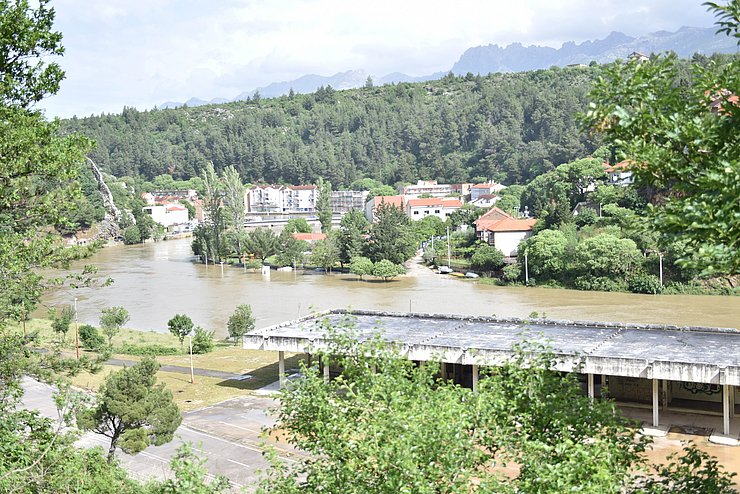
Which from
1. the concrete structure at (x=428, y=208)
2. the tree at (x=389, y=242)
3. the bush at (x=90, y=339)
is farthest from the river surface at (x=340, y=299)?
the concrete structure at (x=428, y=208)

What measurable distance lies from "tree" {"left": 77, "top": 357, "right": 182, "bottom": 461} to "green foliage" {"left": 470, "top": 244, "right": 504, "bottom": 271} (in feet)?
85.2

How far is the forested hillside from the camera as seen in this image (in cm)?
7475

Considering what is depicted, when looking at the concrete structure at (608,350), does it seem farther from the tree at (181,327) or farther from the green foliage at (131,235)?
the green foliage at (131,235)

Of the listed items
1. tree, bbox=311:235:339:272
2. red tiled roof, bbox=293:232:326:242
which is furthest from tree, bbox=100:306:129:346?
red tiled roof, bbox=293:232:326:242

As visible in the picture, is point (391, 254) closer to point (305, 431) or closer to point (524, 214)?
point (524, 214)

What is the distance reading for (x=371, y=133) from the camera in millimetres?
90000

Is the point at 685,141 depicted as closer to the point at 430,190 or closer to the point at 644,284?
the point at 644,284

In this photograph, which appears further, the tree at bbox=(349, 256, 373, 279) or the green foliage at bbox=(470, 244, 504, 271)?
the tree at bbox=(349, 256, 373, 279)

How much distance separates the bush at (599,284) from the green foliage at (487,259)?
4583 millimetres

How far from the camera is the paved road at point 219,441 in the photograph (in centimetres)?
1191

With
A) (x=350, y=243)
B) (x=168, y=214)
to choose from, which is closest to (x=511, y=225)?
(x=350, y=243)

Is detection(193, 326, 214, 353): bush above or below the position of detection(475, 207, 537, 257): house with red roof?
below

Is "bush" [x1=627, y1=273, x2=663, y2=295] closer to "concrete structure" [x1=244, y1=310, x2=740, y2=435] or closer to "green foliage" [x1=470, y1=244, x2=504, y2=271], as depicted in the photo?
"green foliage" [x1=470, y1=244, x2=504, y2=271]

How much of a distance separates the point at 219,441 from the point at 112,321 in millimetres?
11608
